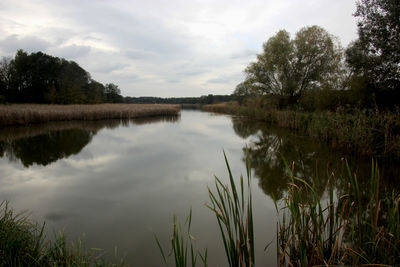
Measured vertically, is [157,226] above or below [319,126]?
below

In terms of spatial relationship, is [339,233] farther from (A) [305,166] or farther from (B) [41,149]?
(B) [41,149]

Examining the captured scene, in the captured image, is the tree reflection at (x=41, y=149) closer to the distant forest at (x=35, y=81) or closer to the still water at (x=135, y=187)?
the still water at (x=135, y=187)

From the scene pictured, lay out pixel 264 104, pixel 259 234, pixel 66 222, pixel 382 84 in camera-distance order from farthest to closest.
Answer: pixel 264 104 < pixel 382 84 < pixel 66 222 < pixel 259 234

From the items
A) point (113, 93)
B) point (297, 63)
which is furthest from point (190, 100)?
point (297, 63)

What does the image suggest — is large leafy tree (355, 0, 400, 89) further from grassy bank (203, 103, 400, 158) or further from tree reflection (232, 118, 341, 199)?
tree reflection (232, 118, 341, 199)

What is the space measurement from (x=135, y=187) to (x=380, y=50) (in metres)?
11.4

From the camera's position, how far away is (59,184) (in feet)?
13.8

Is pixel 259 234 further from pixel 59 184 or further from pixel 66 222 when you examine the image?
pixel 59 184

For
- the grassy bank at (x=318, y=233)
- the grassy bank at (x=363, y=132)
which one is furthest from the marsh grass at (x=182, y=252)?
the grassy bank at (x=363, y=132)

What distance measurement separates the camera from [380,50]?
30.2 ft

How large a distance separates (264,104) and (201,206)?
57.2ft

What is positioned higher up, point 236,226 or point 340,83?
point 340,83

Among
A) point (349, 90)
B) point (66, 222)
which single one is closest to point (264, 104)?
point (349, 90)

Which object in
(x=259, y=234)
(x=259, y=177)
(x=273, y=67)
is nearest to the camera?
(x=259, y=234)
